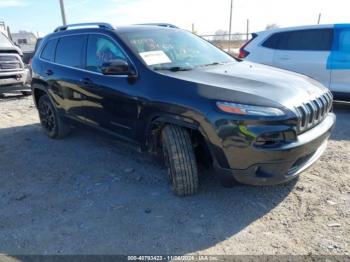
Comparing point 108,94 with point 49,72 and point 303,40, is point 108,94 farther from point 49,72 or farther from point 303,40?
point 303,40

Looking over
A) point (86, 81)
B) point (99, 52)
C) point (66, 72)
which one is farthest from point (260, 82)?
point (66, 72)

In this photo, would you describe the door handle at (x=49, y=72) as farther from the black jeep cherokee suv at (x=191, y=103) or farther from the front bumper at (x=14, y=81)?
the front bumper at (x=14, y=81)

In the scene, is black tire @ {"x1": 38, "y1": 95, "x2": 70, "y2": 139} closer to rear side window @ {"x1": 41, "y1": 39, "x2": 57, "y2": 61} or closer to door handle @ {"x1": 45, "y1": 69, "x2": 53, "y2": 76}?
door handle @ {"x1": 45, "y1": 69, "x2": 53, "y2": 76}

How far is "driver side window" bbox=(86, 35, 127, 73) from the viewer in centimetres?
392

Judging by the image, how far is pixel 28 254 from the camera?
9.10 ft

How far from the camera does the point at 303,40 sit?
6953 mm

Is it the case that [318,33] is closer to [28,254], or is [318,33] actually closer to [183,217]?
[183,217]

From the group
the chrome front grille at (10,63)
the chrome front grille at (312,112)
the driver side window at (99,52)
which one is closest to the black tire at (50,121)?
the driver side window at (99,52)

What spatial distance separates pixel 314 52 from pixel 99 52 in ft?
15.1

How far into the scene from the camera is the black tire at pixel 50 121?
17.8ft

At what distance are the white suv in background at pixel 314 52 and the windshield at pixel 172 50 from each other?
9.92 feet

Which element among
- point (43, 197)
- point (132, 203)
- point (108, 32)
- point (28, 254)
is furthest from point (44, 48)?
point (28, 254)

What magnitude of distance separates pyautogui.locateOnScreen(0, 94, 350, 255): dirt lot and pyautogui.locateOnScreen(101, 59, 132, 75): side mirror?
126cm

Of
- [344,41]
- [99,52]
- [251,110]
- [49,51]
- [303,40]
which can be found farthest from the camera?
[303,40]
